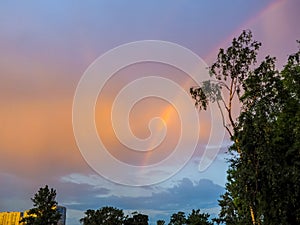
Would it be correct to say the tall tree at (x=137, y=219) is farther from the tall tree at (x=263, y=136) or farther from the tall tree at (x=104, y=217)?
the tall tree at (x=263, y=136)

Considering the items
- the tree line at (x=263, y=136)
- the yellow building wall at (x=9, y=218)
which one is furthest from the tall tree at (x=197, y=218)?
the yellow building wall at (x=9, y=218)

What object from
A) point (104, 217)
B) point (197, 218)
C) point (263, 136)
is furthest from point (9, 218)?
point (263, 136)

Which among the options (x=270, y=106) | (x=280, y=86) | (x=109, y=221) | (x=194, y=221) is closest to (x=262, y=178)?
(x=270, y=106)

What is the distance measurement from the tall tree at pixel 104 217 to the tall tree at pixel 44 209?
51.4 ft

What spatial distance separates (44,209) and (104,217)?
60.4 feet

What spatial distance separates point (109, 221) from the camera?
215 feet

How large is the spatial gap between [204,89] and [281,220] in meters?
11.4

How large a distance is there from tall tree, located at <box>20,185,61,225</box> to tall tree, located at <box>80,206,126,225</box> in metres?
15.7

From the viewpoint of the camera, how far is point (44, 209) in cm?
4941

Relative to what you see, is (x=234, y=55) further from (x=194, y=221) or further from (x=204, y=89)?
(x=194, y=221)

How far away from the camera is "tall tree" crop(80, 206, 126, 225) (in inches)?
2566

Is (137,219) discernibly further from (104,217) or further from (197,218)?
(197,218)

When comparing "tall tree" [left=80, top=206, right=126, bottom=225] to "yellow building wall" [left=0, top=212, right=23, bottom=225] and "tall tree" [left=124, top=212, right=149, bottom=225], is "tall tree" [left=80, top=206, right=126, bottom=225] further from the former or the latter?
"yellow building wall" [left=0, top=212, right=23, bottom=225]

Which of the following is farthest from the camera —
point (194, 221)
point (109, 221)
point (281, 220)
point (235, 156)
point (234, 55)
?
point (109, 221)
